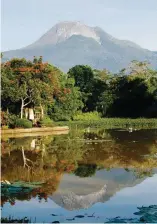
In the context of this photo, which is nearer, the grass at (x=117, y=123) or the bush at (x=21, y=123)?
the bush at (x=21, y=123)

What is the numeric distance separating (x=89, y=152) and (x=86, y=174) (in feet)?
14.9

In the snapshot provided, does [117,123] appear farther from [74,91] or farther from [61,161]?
[61,161]

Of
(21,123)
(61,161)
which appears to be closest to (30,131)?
(21,123)

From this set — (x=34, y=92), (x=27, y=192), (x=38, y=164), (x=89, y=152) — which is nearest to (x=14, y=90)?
(x=34, y=92)

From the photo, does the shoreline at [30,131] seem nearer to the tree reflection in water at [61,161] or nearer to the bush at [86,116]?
the tree reflection in water at [61,161]

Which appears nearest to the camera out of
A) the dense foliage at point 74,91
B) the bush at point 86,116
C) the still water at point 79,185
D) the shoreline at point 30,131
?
the still water at point 79,185

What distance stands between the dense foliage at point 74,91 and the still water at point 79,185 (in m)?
10.2

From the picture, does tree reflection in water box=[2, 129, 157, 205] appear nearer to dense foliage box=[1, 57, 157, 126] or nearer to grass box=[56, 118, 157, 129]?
dense foliage box=[1, 57, 157, 126]

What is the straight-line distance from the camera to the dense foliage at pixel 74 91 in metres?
26.2

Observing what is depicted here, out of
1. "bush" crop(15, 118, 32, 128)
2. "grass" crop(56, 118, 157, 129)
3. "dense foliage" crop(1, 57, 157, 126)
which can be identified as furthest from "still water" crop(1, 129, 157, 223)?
"grass" crop(56, 118, 157, 129)

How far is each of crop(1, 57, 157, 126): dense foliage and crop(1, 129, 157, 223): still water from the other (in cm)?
1021

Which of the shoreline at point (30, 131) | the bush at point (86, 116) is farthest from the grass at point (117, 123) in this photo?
the shoreline at point (30, 131)

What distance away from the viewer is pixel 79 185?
32.7 feet

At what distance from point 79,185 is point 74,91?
1127 inches
